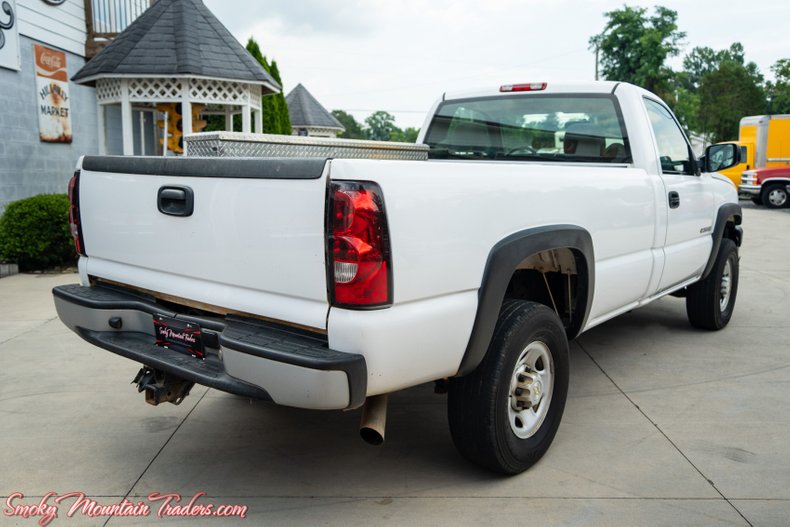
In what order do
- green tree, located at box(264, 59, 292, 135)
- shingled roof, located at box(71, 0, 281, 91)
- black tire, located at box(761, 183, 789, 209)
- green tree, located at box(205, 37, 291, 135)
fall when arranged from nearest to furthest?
shingled roof, located at box(71, 0, 281, 91), green tree, located at box(205, 37, 291, 135), green tree, located at box(264, 59, 292, 135), black tire, located at box(761, 183, 789, 209)

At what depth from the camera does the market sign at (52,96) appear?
34.4ft

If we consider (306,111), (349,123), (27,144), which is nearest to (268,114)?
(27,144)

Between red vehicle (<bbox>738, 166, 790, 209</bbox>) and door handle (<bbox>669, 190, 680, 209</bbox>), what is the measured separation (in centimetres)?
2004

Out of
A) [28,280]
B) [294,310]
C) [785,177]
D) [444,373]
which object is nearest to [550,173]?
[444,373]

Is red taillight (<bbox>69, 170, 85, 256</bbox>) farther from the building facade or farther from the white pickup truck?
the building facade

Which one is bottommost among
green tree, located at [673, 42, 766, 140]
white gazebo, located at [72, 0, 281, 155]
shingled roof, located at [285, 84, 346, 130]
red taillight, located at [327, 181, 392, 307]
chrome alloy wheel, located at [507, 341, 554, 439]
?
chrome alloy wheel, located at [507, 341, 554, 439]

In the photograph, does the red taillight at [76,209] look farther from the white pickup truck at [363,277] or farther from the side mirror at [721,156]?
the side mirror at [721,156]

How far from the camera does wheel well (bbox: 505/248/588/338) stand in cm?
372

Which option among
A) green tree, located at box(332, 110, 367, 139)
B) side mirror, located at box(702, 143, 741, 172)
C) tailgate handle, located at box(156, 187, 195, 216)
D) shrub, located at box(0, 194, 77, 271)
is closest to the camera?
tailgate handle, located at box(156, 187, 195, 216)

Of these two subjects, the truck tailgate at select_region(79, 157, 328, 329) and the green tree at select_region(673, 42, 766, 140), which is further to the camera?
the green tree at select_region(673, 42, 766, 140)

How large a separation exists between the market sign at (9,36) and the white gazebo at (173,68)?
3.24ft

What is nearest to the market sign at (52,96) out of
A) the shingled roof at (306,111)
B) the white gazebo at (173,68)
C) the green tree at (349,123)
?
the white gazebo at (173,68)

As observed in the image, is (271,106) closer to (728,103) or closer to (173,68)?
(173,68)

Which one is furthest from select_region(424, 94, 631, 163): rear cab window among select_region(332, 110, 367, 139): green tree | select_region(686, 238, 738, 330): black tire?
select_region(332, 110, 367, 139): green tree
